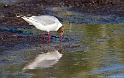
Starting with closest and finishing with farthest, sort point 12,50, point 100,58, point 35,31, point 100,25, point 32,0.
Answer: point 100,58, point 12,50, point 35,31, point 100,25, point 32,0

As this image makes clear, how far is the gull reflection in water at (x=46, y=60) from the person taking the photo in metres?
9.44

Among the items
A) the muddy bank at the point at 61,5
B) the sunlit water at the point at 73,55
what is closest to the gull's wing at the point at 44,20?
the sunlit water at the point at 73,55

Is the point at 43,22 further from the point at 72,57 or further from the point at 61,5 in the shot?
the point at 61,5

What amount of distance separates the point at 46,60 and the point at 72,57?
0.64 m

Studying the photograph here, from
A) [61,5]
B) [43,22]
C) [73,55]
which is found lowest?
[61,5]

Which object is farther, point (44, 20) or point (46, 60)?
point (44, 20)

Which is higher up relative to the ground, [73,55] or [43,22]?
[43,22]

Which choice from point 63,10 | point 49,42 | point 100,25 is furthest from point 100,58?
point 63,10

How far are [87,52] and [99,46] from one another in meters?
0.81

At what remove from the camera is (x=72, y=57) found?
33.9 feet

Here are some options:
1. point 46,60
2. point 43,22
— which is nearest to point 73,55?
point 46,60

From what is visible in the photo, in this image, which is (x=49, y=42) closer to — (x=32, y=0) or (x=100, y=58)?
(x=100, y=58)

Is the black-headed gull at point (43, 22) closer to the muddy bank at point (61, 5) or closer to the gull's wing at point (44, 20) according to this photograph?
the gull's wing at point (44, 20)

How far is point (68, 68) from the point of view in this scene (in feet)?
30.6
